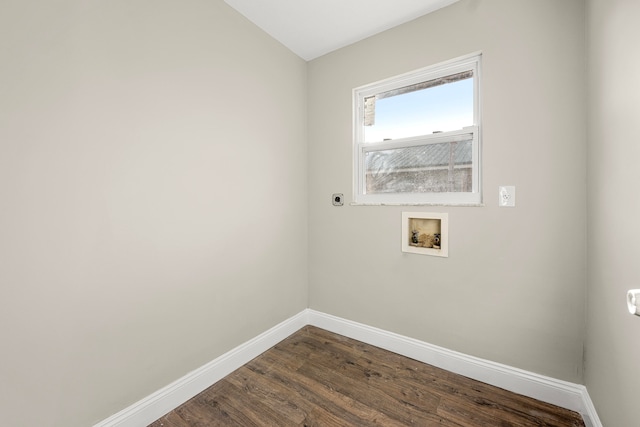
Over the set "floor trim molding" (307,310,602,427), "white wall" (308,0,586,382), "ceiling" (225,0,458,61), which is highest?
"ceiling" (225,0,458,61)

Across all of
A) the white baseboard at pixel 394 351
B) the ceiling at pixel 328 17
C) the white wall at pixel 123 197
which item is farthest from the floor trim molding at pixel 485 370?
the ceiling at pixel 328 17

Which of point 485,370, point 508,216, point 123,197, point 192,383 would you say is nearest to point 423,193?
point 508,216

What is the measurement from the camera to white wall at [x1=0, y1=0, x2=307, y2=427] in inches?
42.5

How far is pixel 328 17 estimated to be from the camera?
6.41ft

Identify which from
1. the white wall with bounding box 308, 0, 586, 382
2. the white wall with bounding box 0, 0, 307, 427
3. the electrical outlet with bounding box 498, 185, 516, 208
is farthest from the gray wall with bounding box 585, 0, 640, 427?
the white wall with bounding box 0, 0, 307, 427

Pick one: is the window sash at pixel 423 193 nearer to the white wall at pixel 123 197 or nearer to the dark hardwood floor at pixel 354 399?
the white wall at pixel 123 197

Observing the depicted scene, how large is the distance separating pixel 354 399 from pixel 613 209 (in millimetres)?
1663

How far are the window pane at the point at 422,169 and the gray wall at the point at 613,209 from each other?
2.09 feet

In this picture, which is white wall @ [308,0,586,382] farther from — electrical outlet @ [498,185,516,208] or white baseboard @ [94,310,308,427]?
white baseboard @ [94,310,308,427]

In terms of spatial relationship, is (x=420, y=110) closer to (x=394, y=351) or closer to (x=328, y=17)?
(x=328, y=17)

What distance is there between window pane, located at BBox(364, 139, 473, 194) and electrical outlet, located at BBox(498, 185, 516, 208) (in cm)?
19

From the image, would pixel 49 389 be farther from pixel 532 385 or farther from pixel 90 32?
pixel 532 385

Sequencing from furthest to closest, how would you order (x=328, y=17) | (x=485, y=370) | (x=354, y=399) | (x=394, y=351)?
(x=394, y=351), (x=328, y=17), (x=485, y=370), (x=354, y=399)

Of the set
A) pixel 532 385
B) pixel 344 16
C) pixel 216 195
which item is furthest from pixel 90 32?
pixel 532 385
